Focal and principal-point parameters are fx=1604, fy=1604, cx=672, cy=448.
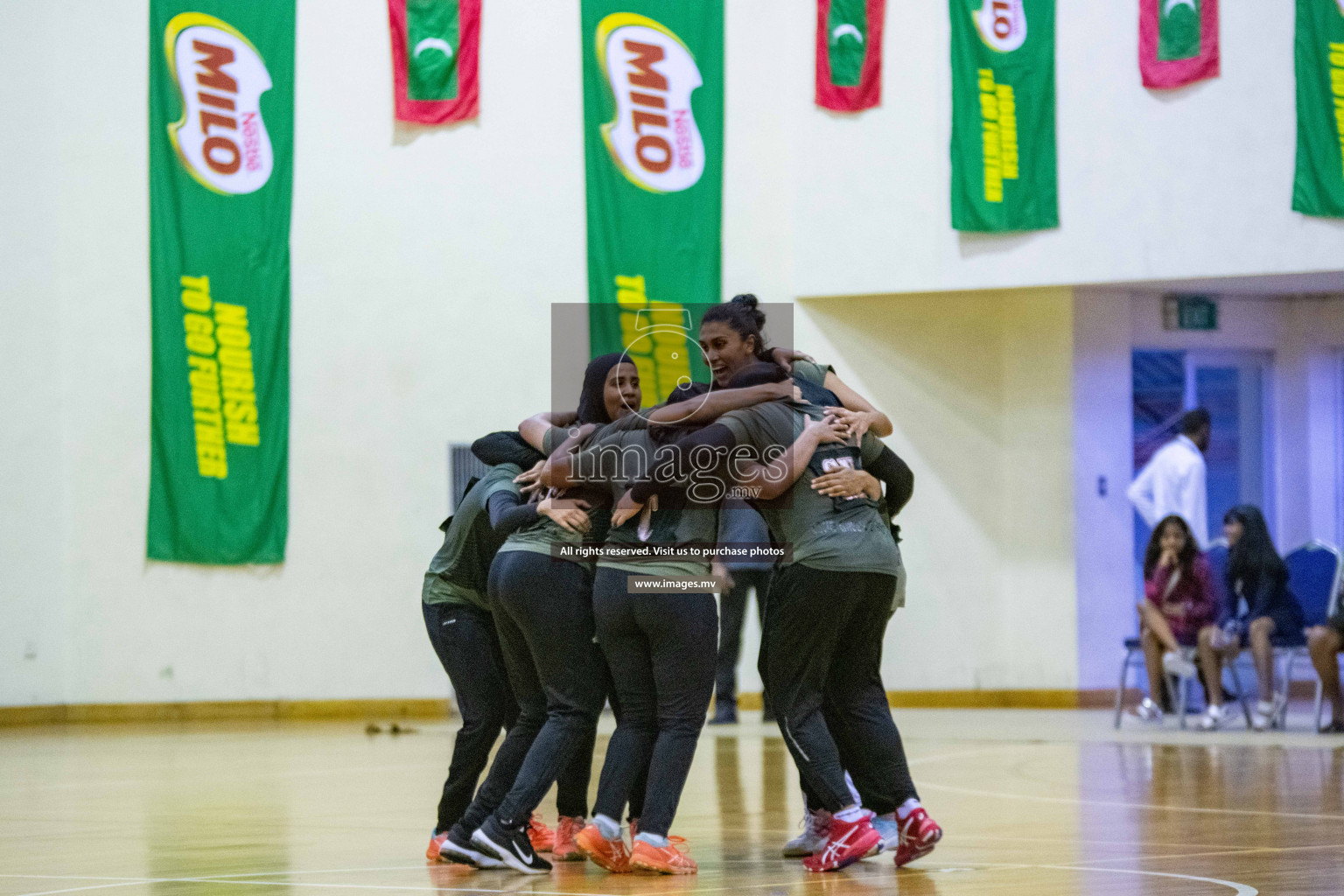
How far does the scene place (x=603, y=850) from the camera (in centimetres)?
499

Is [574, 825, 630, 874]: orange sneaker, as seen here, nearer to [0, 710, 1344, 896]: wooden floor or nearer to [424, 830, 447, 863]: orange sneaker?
[0, 710, 1344, 896]: wooden floor

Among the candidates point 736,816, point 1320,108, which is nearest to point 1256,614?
point 1320,108

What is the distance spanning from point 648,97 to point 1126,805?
298 inches

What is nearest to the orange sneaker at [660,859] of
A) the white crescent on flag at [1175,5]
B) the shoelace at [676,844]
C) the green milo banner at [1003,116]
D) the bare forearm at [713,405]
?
the shoelace at [676,844]

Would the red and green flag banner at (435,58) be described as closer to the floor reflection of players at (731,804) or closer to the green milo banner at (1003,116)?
the green milo banner at (1003,116)

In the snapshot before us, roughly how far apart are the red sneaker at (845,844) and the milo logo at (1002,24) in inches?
320

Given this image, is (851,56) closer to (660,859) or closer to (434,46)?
(434,46)

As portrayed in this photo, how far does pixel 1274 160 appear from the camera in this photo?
11.1m

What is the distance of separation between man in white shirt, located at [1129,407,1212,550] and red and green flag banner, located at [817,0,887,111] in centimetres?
343

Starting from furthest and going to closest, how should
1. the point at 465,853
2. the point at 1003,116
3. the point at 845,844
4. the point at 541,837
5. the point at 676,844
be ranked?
the point at 1003,116
the point at 541,837
the point at 676,844
the point at 465,853
the point at 845,844

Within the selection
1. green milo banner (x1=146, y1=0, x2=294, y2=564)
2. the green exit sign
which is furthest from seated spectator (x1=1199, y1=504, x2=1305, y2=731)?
green milo banner (x1=146, y1=0, x2=294, y2=564)

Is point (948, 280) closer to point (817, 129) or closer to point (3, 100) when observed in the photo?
point (817, 129)

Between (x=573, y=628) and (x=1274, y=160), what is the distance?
25.9 ft

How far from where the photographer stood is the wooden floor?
4.80 metres
